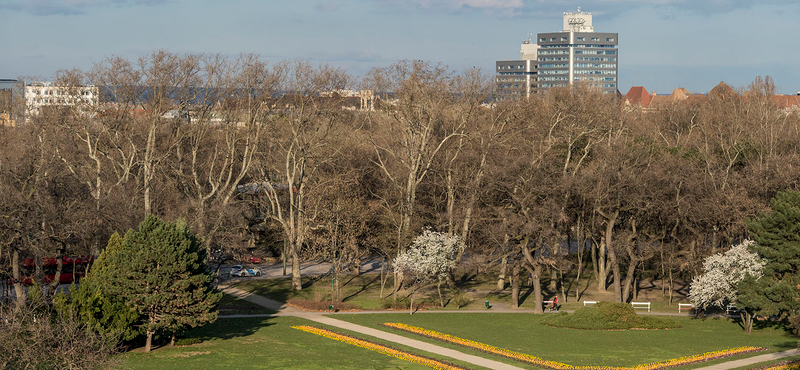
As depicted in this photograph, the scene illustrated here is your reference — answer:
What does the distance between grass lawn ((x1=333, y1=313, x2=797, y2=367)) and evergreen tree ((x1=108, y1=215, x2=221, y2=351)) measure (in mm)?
12034

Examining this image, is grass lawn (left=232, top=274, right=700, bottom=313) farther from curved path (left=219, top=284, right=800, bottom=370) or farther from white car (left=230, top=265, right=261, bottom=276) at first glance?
white car (left=230, top=265, right=261, bottom=276)

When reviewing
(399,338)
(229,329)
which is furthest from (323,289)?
(399,338)

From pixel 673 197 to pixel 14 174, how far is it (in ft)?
147

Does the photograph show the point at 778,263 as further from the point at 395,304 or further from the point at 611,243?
the point at 395,304

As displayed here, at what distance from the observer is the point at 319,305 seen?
54.8 metres

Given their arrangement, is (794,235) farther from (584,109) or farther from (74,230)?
(74,230)

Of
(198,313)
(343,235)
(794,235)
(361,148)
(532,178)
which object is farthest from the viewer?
(361,148)

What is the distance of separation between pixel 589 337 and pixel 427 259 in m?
13.9

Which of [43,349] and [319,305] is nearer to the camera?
[43,349]

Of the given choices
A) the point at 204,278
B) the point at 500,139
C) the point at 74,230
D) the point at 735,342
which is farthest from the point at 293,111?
the point at 735,342

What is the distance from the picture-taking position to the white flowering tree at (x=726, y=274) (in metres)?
47.7

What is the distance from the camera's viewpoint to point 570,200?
2334 inches

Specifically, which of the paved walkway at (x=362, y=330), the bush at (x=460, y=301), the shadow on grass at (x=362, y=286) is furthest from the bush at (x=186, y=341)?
the bush at (x=460, y=301)

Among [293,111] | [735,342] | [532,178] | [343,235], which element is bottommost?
[735,342]
